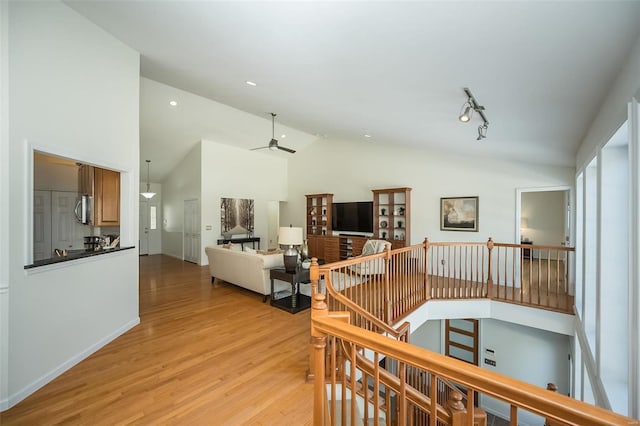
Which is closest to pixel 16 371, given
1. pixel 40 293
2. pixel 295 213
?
pixel 40 293

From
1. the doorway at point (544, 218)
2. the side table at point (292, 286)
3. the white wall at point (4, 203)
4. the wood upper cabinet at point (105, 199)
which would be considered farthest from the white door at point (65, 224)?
the doorway at point (544, 218)

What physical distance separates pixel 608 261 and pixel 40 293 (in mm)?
4982

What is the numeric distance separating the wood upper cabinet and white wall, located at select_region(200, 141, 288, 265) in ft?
12.9

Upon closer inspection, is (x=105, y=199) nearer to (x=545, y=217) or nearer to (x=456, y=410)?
(x=456, y=410)

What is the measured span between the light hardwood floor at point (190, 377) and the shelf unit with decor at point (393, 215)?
370 centimetres

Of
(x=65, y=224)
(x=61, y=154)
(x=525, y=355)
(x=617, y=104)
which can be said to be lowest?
(x=525, y=355)

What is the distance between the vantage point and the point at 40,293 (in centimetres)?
241

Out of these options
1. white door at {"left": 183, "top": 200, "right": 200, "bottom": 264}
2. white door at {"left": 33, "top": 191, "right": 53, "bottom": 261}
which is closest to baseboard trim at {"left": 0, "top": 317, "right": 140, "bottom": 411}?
white door at {"left": 33, "top": 191, "right": 53, "bottom": 261}

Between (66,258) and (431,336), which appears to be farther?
(431,336)

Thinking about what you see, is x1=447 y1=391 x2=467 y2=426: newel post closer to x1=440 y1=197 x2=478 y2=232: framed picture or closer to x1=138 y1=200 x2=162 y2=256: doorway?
x1=440 y1=197 x2=478 y2=232: framed picture

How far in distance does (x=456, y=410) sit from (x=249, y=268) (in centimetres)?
403

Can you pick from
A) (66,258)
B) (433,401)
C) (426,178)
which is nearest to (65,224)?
(66,258)

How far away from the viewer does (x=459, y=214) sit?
6.13 m

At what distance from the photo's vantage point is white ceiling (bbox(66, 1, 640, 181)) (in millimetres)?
1607
